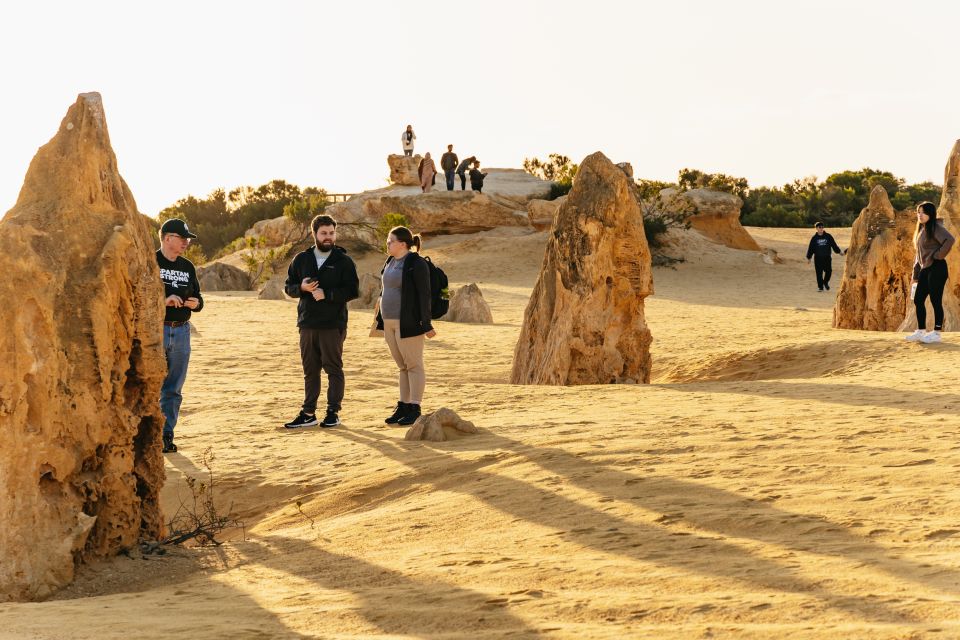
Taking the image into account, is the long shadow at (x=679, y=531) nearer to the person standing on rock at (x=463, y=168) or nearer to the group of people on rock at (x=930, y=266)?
the group of people on rock at (x=930, y=266)

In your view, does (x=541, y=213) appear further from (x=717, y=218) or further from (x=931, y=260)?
(x=931, y=260)

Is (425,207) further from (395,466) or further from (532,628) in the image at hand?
(532,628)

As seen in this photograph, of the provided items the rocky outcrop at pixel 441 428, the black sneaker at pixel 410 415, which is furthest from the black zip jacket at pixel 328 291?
the rocky outcrop at pixel 441 428

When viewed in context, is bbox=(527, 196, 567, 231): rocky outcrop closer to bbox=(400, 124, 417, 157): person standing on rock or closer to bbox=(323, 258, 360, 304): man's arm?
bbox=(400, 124, 417, 157): person standing on rock

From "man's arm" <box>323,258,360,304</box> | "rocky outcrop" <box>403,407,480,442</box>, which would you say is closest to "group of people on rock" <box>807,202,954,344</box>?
"rocky outcrop" <box>403,407,480,442</box>

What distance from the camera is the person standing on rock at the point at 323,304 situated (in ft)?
28.1

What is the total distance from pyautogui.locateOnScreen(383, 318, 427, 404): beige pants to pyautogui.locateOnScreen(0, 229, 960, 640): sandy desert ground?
415mm

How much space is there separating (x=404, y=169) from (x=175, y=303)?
1281 inches

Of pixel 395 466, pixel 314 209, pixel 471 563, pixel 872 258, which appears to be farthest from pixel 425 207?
pixel 471 563

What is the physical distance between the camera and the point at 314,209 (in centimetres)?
3559

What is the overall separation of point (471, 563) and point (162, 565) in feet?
5.52

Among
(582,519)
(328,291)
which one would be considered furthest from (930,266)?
(582,519)

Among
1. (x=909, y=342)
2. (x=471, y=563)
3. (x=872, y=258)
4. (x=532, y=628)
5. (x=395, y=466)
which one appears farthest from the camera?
(x=872, y=258)

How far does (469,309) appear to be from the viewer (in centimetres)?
1902
